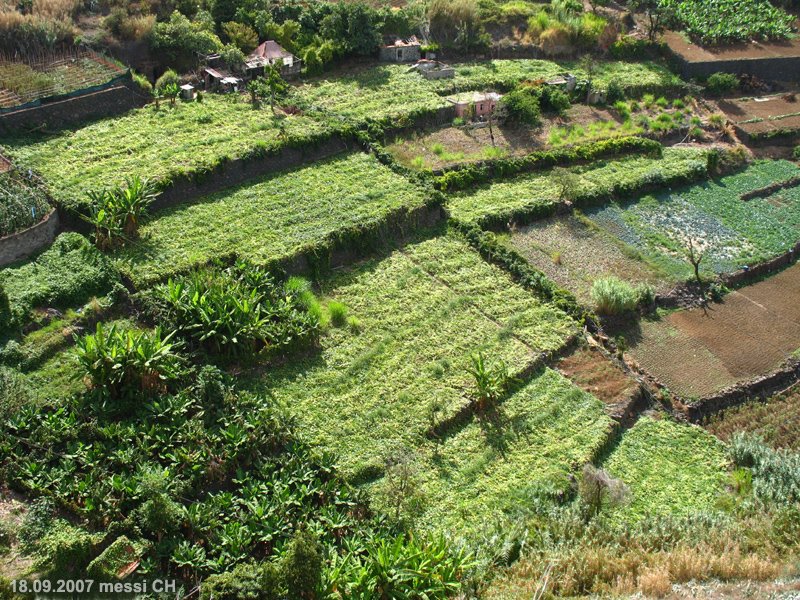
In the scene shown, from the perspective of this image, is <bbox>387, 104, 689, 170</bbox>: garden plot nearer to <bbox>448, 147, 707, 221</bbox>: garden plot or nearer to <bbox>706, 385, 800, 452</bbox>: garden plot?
<bbox>448, 147, 707, 221</bbox>: garden plot

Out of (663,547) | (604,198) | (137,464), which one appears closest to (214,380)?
(137,464)

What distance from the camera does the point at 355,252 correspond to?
28125 millimetres

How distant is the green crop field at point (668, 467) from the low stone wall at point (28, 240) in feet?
63.7

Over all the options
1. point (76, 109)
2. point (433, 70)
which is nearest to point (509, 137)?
point (433, 70)

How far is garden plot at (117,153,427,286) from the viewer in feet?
85.1

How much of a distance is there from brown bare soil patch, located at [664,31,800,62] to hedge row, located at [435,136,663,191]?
34.9ft

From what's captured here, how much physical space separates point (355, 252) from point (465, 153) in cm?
890

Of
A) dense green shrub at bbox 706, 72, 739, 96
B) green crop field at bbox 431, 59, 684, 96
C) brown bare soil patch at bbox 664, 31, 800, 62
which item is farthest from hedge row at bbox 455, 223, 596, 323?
brown bare soil patch at bbox 664, 31, 800, 62

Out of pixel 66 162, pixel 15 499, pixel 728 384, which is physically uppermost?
pixel 66 162

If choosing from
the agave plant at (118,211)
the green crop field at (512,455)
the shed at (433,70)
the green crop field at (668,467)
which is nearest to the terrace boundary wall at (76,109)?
the agave plant at (118,211)

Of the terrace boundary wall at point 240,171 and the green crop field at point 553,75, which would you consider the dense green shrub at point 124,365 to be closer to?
the terrace boundary wall at point 240,171

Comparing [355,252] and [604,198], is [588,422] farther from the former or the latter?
[604,198]

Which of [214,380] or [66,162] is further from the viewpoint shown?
[66,162]

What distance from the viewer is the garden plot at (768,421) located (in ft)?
77.2
